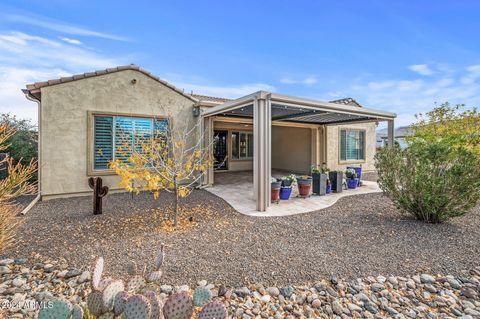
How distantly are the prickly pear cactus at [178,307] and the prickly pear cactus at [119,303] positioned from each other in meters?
0.36

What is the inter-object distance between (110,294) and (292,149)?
1471 centimetres

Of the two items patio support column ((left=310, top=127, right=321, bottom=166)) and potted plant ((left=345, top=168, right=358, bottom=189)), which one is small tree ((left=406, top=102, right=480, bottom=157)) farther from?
patio support column ((left=310, top=127, right=321, bottom=166))

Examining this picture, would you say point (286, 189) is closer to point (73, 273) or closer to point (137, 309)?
point (73, 273)

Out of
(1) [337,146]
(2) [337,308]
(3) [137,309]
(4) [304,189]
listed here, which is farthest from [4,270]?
(1) [337,146]

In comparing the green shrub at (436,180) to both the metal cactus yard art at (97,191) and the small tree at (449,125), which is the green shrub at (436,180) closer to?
the small tree at (449,125)

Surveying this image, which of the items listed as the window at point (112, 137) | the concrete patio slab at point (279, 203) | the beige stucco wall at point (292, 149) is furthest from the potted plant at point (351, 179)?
the window at point (112, 137)

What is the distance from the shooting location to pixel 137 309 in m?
1.92

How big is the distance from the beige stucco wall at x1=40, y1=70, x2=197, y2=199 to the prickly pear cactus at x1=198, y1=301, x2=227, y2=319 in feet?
26.5

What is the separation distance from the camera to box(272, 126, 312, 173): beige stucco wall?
48.6ft

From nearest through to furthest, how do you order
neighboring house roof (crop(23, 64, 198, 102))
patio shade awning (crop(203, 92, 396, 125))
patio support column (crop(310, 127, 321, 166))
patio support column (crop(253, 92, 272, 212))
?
patio support column (crop(253, 92, 272, 212))
patio shade awning (crop(203, 92, 396, 125))
neighboring house roof (crop(23, 64, 198, 102))
patio support column (crop(310, 127, 321, 166))

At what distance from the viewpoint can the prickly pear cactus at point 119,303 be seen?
2055 millimetres

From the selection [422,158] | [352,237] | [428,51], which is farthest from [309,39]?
[352,237]

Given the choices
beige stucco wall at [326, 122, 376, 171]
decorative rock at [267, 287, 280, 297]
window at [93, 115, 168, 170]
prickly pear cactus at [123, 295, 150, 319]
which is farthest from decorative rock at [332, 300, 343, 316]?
beige stucco wall at [326, 122, 376, 171]

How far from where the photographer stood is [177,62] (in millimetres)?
11266
